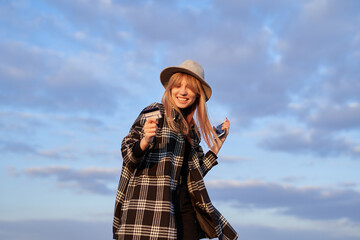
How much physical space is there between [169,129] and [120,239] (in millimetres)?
1378

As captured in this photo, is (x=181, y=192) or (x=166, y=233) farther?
(x=181, y=192)

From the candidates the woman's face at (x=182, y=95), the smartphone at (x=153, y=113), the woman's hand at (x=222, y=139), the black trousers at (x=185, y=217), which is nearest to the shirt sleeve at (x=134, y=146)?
the smartphone at (x=153, y=113)

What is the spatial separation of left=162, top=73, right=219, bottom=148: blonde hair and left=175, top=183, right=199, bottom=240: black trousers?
29.4 inches

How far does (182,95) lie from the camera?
592 cm

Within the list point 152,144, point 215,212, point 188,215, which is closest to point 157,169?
point 152,144

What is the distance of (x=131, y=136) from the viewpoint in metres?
5.46

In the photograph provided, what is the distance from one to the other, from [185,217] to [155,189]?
55 cm

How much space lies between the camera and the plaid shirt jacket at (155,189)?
5164 millimetres

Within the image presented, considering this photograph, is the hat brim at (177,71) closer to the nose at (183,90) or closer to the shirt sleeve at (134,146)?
the nose at (183,90)

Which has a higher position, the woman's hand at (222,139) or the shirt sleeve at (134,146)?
the woman's hand at (222,139)

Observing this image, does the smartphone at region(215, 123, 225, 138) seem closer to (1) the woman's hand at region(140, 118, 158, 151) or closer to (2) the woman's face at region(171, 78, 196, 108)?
(2) the woman's face at region(171, 78, 196, 108)

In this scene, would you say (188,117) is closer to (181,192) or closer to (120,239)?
(181,192)

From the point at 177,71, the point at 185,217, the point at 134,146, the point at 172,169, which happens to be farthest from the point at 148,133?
the point at 177,71

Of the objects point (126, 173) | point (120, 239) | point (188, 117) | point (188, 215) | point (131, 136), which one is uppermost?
point (188, 117)
